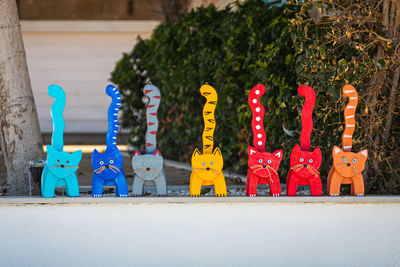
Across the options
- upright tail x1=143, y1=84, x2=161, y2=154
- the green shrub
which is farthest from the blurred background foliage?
upright tail x1=143, y1=84, x2=161, y2=154

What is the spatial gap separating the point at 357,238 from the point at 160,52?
12.4 ft

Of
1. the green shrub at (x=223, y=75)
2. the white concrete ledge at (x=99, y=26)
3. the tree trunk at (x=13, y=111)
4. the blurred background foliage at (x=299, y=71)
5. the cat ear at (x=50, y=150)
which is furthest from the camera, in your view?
the white concrete ledge at (x=99, y=26)

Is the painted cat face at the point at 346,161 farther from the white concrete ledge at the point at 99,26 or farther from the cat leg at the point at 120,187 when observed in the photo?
the white concrete ledge at the point at 99,26

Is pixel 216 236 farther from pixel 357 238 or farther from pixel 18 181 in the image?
pixel 18 181

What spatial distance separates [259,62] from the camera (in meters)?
4.40

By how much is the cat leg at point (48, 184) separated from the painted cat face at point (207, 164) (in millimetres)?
855

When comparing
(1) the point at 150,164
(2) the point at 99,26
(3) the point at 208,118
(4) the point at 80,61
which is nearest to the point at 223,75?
(3) the point at 208,118

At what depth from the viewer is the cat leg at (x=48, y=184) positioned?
3.40 m

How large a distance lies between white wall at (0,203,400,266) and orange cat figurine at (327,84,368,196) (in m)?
0.13

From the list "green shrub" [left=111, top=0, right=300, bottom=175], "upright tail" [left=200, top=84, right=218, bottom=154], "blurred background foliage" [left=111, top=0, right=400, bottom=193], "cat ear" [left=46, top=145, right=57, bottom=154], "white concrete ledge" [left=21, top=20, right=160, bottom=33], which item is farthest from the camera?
"white concrete ledge" [left=21, top=20, right=160, bottom=33]

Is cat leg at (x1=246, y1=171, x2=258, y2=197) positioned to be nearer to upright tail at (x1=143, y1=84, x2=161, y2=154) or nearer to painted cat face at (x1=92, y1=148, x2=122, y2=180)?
upright tail at (x1=143, y1=84, x2=161, y2=154)

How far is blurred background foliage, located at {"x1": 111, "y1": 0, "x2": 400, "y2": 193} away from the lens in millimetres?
3811

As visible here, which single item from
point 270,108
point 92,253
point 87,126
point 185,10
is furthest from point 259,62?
point 87,126

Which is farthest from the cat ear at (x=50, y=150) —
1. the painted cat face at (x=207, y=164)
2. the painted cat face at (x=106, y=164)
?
the painted cat face at (x=207, y=164)
